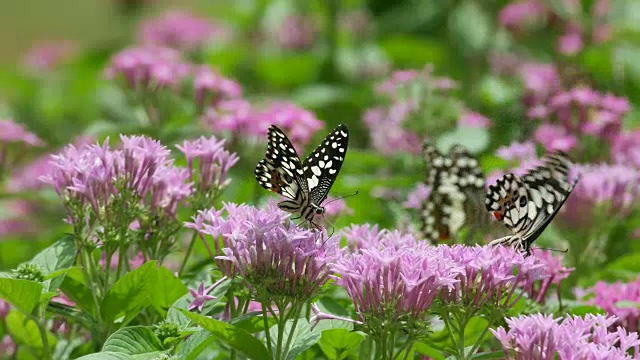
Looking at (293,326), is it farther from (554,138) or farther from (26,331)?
(554,138)

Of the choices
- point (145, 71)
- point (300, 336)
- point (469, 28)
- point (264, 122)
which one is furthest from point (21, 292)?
point (469, 28)

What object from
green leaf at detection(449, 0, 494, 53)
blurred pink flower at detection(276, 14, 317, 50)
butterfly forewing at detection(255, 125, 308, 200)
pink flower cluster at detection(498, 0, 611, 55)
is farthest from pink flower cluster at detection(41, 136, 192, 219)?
blurred pink flower at detection(276, 14, 317, 50)

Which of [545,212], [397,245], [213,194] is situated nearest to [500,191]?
[545,212]

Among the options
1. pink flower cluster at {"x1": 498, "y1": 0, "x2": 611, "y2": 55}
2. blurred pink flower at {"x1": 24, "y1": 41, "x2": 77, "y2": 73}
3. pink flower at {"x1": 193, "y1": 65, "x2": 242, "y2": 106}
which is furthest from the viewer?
blurred pink flower at {"x1": 24, "y1": 41, "x2": 77, "y2": 73}

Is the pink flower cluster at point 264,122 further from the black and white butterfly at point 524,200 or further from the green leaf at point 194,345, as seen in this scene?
the green leaf at point 194,345

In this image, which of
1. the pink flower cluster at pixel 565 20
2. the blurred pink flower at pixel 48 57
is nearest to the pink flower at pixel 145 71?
the pink flower cluster at pixel 565 20

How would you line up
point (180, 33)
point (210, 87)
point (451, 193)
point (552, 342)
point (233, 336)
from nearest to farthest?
1. point (552, 342)
2. point (233, 336)
3. point (451, 193)
4. point (210, 87)
5. point (180, 33)

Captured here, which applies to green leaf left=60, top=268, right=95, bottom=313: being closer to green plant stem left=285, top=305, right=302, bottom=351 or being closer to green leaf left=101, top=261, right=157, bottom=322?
green leaf left=101, top=261, right=157, bottom=322
